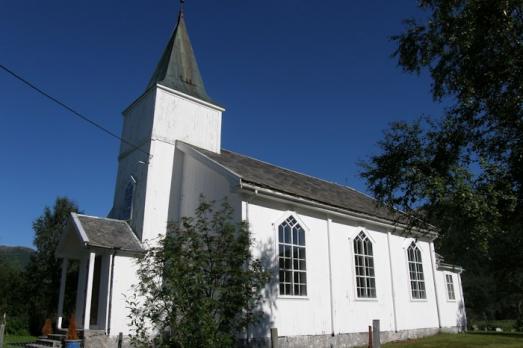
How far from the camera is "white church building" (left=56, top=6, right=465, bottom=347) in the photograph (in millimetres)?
14938

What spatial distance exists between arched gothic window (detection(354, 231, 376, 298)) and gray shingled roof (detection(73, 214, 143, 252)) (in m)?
9.11

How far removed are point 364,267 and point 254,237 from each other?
21.6 feet

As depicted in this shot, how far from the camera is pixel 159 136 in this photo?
18.2 m

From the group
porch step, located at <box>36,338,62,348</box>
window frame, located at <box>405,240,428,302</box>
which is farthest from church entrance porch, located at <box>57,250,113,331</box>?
window frame, located at <box>405,240,428,302</box>

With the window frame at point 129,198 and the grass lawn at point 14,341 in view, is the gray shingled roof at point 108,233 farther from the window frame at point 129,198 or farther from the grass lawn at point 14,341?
the grass lawn at point 14,341

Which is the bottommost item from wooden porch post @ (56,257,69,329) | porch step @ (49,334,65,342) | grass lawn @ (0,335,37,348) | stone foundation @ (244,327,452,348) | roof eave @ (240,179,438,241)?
grass lawn @ (0,335,37,348)

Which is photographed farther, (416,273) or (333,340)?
(416,273)

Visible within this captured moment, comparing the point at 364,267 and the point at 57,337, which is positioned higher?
the point at 364,267

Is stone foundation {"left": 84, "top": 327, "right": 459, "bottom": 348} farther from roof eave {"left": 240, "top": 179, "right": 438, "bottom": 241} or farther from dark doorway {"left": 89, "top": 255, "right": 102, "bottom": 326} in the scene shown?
roof eave {"left": 240, "top": 179, "right": 438, "bottom": 241}

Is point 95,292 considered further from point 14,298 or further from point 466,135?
point 14,298

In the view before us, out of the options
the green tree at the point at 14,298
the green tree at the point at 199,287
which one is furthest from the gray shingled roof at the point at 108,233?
the green tree at the point at 14,298

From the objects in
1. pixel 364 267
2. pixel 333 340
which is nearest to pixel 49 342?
pixel 333 340

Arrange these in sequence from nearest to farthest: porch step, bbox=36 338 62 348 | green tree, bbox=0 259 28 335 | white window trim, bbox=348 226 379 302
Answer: porch step, bbox=36 338 62 348
white window trim, bbox=348 226 379 302
green tree, bbox=0 259 28 335

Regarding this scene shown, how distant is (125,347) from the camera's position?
46.9ft
